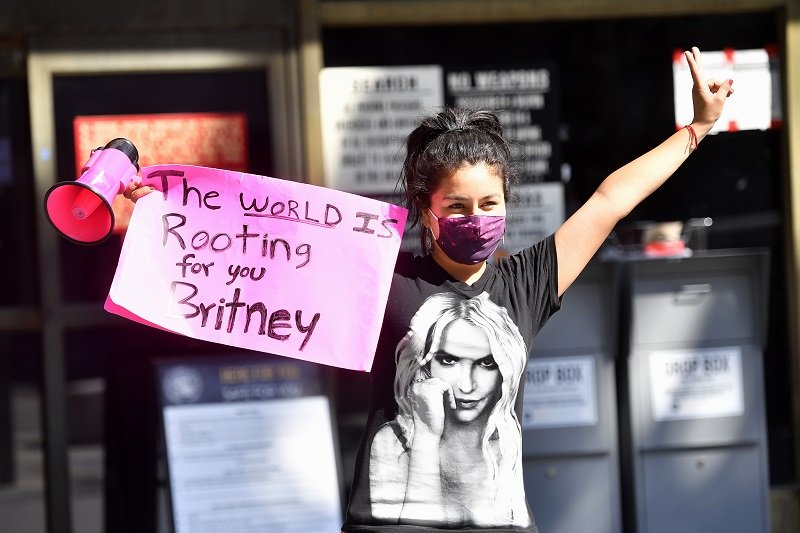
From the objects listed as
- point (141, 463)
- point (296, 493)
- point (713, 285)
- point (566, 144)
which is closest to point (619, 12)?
point (566, 144)

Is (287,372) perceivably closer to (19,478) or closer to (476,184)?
(19,478)

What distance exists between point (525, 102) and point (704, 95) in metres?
2.60

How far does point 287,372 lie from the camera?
4832 millimetres

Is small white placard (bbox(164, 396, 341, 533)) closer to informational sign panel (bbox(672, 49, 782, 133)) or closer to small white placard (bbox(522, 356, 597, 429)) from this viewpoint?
small white placard (bbox(522, 356, 597, 429))

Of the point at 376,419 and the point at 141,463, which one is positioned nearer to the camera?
the point at 376,419

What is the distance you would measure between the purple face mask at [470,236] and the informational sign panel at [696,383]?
95.7 inches

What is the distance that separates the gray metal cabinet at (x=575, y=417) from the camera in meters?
4.62

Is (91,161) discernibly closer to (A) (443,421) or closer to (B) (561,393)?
(A) (443,421)

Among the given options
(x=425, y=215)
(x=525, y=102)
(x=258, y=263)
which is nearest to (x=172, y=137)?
(x=525, y=102)

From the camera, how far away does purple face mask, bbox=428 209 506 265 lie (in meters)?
2.38

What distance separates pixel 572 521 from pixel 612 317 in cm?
84

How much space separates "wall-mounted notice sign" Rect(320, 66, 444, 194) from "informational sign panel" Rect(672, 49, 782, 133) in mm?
1135

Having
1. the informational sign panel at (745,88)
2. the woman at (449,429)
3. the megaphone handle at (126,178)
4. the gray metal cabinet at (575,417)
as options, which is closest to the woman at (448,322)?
the woman at (449,429)

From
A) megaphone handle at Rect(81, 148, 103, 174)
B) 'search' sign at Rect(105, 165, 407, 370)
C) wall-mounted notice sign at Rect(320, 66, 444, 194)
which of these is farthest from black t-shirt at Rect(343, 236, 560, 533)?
wall-mounted notice sign at Rect(320, 66, 444, 194)
